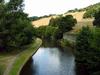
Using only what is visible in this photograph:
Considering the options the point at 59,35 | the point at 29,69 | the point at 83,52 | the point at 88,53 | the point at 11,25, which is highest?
the point at 11,25

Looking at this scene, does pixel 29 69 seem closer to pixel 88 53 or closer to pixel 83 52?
pixel 83 52

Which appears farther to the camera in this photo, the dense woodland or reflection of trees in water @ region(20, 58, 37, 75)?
reflection of trees in water @ region(20, 58, 37, 75)

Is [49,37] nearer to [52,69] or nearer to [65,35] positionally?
[65,35]

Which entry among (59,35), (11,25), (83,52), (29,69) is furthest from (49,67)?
(59,35)

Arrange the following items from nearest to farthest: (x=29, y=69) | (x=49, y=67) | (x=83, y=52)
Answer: (x=83, y=52), (x=29, y=69), (x=49, y=67)

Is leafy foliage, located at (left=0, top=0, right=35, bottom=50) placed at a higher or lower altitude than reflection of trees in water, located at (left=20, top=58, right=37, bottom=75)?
higher

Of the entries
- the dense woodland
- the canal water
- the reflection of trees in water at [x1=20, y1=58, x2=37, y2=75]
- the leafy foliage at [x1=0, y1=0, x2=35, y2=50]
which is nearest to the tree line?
the dense woodland

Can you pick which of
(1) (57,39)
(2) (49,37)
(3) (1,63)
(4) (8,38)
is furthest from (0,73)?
(2) (49,37)

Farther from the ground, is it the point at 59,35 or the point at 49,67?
the point at 49,67

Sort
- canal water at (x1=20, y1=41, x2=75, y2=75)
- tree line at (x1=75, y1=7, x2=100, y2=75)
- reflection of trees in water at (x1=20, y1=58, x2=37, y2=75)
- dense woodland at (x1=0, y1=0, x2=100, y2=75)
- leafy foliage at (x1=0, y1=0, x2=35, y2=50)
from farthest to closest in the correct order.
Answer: leafy foliage at (x1=0, y1=0, x2=35, y2=50) → reflection of trees in water at (x1=20, y1=58, x2=37, y2=75) → canal water at (x1=20, y1=41, x2=75, y2=75) → dense woodland at (x1=0, y1=0, x2=100, y2=75) → tree line at (x1=75, y1=7, x2=100, y2=75)

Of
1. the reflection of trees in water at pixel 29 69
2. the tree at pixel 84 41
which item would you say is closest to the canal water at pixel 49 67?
the reflection of trees in water at pixel 29 69

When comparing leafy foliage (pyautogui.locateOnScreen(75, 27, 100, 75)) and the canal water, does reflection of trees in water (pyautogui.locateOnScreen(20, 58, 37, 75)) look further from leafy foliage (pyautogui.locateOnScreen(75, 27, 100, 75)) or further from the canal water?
leafy foliage (pyautogui.locateOnScreen(75, 27, 100, 75))
